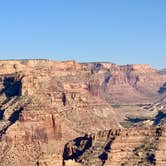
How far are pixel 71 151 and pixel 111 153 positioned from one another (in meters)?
21.5

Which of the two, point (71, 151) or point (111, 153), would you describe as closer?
point (111, 153)

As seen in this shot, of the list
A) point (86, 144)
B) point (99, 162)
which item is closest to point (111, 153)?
point (99, 162)

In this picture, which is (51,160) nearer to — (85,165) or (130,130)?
(85,165)

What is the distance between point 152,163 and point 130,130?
13.6 m

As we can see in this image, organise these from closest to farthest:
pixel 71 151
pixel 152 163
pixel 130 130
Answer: pixel 152 163 < pixel 130 130 < pixel 71 151

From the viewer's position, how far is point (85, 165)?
16775cm

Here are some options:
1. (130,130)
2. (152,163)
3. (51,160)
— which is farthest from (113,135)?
(51,160)

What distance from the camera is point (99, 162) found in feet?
559

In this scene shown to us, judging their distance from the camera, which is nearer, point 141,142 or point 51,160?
point 51,160

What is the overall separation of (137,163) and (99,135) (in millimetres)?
18739

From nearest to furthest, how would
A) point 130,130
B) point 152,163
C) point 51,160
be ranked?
1. point 51,160
2. point 152,163
3. point 130,130

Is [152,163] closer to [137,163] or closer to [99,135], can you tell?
[137,163]

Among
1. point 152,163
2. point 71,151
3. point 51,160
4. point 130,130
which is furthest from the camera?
point 71,151

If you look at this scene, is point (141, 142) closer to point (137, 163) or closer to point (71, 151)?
point (137, 163)
